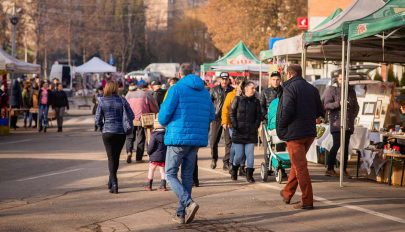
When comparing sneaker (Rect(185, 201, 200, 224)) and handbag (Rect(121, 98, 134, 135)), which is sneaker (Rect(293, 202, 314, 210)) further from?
handbag (Rect(121, 98, 134, 135))

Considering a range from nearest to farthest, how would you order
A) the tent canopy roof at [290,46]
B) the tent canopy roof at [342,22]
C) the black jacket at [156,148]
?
1. the black jacket at [156,148]
2. the tent canopy roof at [342,22]
3. the tent canopy roof at [290,46]

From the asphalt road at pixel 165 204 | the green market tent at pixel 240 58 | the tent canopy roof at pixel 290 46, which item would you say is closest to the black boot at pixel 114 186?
the asphalt road at pixel 165 204

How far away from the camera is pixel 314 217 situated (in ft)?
33.6

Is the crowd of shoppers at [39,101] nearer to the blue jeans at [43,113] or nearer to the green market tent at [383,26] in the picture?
the blue jeans at [43,113]

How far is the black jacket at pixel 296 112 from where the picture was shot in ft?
35.1

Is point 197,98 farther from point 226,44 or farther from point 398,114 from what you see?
point 226,44

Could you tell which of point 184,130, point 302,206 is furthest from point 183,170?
point 302,206

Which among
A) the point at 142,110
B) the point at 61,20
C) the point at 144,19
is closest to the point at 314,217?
the point at 142,110

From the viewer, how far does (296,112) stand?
1075 centimetres

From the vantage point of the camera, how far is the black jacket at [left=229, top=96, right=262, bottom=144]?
44.7 ft

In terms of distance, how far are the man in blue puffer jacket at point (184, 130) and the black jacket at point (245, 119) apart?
12.3ft

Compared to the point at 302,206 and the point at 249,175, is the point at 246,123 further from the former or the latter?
the point at 302,206

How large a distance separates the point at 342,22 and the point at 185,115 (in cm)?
522

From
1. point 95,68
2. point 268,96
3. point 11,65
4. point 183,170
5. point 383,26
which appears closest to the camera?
point 183,170
